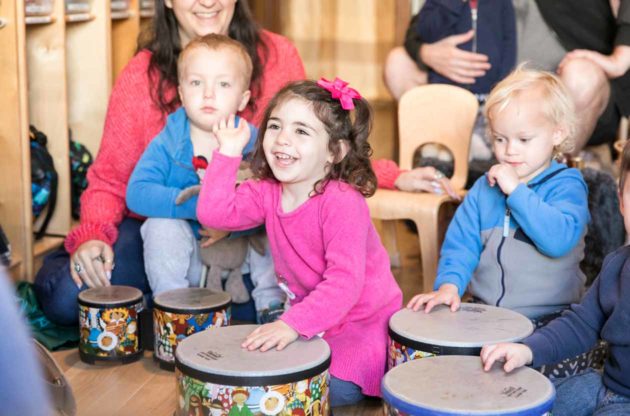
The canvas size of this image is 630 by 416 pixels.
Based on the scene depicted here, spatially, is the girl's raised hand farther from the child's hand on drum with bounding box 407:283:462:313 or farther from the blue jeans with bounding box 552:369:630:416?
the blue jeans with bounding box 552:369:630:416

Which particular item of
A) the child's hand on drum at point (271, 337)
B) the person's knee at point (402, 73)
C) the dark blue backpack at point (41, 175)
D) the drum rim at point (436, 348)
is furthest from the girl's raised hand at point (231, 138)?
the person's knee at point (402, 73)

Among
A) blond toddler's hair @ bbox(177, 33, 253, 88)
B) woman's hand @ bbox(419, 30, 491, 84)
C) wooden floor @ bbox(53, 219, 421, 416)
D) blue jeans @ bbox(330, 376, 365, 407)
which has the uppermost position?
blond toddler's hair @ bbox(177, 33, 253, 88)

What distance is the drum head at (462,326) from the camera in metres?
1.82

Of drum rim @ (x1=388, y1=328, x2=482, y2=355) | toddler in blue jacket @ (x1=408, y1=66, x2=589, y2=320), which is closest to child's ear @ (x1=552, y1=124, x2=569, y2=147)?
toddler in blue jacket @ (x1=408, y1=66, x2=589, y2=320)

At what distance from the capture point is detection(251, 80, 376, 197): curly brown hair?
2.06m

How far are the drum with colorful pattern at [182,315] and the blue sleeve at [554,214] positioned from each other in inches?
28.0

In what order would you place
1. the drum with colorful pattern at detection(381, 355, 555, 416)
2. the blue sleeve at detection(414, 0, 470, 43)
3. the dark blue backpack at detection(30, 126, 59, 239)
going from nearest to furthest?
the drum with colorful pattern at detection(381, 355, 555, 416) < the dark blue backpack at detection(30, 126, 59, 239) < the blue sleeve at detection(414, 0, 470, 43)

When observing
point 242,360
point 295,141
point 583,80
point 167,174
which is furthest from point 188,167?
point 583,80

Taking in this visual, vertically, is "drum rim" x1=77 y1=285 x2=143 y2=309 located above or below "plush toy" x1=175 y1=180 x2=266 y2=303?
below

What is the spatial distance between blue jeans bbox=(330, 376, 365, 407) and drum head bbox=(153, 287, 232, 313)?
345 mm

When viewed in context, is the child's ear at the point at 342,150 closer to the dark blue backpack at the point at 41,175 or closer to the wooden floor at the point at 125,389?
the wooden floor at the point at 125,389

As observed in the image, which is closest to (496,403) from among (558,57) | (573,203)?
(573,203)

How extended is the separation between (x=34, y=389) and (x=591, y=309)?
4.09ft

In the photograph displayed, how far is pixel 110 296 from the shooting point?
94.6 inches
